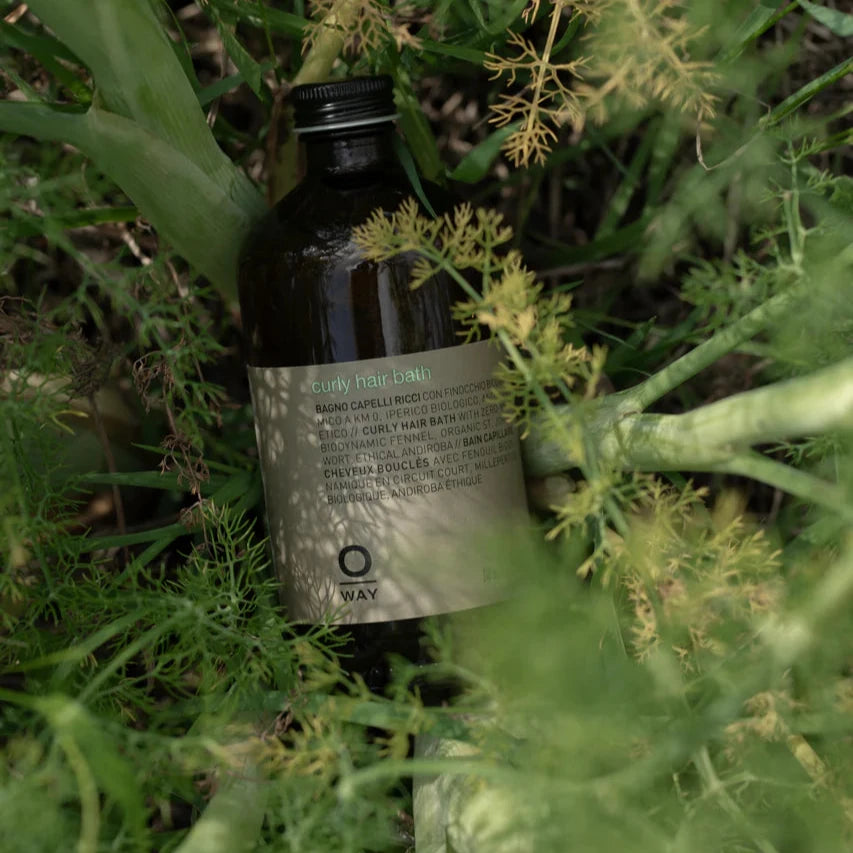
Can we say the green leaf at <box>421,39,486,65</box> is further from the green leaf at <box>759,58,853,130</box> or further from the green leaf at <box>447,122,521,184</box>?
the green leaf at <box>759,58,853,130</box>

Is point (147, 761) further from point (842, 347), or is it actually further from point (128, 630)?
point (842, 347)

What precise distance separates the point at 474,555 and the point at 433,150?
0.35 meters

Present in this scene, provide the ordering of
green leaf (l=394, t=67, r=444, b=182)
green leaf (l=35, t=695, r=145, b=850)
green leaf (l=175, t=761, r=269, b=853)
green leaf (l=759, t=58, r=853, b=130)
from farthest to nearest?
green leaf (l=394, t=67, r=444, b=182)
green leaf (l=759, t=58, r=853, b=130)
green leaf (l=175, t=761, r=269, b=853)
green leaf (l=35, t=695, r=145, b=850)

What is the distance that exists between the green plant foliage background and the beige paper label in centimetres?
3

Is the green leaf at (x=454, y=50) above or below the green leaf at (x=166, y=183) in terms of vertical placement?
above

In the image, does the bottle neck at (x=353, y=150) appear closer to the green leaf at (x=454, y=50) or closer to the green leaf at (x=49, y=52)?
the green leaf at (x=454, y=50)

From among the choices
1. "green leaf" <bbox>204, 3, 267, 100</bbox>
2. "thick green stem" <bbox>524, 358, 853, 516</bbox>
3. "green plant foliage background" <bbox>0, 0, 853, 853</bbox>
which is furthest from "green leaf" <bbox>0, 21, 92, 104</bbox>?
"thick green stem" <bbox>524, 358, 853, 516</bbox>

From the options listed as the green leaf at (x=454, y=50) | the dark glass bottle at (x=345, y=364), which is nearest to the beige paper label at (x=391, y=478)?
the dark glass bottle at (x=345, y=364)

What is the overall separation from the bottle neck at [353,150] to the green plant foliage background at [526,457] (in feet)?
0.07

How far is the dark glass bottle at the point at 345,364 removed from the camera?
774 mm

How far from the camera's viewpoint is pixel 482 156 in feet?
2.70

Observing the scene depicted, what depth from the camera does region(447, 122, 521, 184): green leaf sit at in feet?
2.66

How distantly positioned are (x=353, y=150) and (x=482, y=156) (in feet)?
0.33

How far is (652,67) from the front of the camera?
689mm
